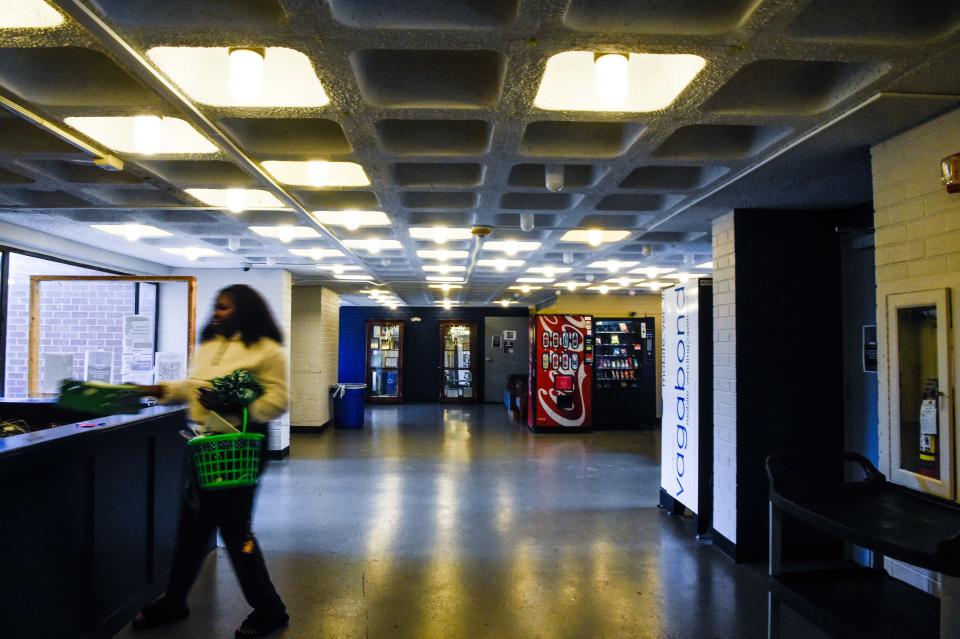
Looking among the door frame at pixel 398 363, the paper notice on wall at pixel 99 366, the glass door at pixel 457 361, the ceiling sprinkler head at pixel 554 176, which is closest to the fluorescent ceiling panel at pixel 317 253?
the paper notice on wall at pixel 99 366

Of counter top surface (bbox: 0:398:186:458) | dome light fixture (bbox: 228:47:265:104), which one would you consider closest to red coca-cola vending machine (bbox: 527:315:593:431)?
counter top surface (bbox: 0:398:186:458)

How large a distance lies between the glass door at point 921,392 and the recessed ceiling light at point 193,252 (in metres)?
6.60

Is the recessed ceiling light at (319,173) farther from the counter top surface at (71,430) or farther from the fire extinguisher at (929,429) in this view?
the fire extinguisher at (929,429)

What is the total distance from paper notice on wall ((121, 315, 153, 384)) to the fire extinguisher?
7.22 metres

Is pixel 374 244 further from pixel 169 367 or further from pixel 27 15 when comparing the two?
pixel 27 15

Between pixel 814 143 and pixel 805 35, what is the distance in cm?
117

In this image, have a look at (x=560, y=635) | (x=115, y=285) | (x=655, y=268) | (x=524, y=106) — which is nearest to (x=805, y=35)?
(x=524, y=106)

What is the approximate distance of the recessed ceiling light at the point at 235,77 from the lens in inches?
93.0

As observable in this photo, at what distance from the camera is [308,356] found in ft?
34.4

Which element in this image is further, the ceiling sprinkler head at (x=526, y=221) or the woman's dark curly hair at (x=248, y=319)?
the ceiling sprinkler head at (x=526, y=221)

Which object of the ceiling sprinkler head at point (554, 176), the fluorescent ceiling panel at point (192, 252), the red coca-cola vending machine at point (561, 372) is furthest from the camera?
the red coca-cola vending machine at point (561, 372)

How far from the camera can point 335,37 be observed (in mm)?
2070

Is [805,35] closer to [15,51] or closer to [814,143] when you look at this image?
[814,143]

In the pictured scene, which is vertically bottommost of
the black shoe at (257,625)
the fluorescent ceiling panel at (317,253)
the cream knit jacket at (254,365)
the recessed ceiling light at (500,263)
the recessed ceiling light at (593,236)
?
the black shoe at (257,625)
